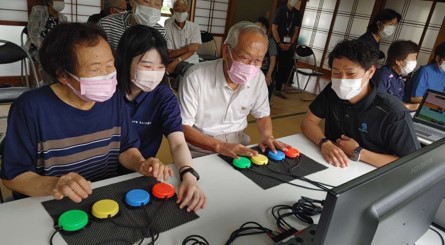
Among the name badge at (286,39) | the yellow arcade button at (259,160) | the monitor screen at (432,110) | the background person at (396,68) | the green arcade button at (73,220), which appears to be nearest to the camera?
the green arcade button at (73,220)

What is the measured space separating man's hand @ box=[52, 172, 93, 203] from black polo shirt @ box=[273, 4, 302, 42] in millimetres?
4634

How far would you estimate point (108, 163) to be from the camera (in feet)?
4.13

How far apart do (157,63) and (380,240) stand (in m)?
1.06

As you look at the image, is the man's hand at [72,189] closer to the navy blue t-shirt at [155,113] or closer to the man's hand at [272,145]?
the navy blue t-shirt at [155,113]

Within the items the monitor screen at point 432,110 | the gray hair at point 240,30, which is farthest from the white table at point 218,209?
the monitor screen at point 432,110

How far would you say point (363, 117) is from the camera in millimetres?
1579

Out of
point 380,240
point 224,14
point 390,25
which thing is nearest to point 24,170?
point 380,240

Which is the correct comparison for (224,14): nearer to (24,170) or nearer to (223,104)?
(223,104)

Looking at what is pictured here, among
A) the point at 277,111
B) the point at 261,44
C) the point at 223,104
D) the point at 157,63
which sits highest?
the point at 261,44

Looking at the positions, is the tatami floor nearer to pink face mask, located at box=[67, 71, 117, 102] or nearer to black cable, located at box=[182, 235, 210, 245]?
pink face mask, located at box=[67, 71, 117, 102]

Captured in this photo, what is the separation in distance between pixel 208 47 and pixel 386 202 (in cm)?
463

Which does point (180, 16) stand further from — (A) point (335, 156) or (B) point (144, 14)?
(A) point (335, 156)

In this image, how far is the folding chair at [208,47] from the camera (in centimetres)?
486

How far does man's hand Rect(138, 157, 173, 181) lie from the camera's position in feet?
3.56
